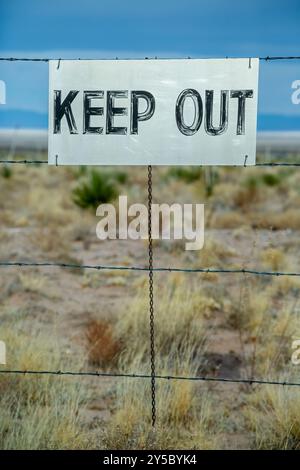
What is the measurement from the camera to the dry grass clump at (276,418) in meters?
4.37

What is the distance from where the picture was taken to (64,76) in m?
4.27

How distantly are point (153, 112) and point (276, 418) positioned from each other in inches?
79.6

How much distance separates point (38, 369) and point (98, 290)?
314 cm

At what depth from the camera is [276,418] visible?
14.9ft

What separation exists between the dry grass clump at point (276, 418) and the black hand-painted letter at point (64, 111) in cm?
211

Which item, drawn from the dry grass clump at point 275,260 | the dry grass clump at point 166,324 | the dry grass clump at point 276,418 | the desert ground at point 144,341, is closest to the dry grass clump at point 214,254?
the desert ground at point 144,341

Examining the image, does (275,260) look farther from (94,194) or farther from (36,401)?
(94,194)

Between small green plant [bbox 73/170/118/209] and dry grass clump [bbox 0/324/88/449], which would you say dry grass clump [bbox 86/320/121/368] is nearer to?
dry grass clump [bbox 0/324/88/449]

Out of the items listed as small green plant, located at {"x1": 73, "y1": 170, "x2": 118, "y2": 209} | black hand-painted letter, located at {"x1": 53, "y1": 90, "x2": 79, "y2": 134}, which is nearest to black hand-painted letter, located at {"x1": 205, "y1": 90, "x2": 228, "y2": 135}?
black hand-painted letter, located at {"x1": 53, "y1": 90, "x2": 79, "y2": 134}

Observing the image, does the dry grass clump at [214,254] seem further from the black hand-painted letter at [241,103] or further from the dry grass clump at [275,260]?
the black hand-painted letter at [241,103]

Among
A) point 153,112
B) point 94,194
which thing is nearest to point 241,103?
point 153,112

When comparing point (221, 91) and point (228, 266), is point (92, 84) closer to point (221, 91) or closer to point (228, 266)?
point (221, 91)

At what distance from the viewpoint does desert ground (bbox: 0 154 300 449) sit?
14.5 feet

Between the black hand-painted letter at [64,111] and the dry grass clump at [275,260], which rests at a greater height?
the black hand-painted letter at [64,111]
